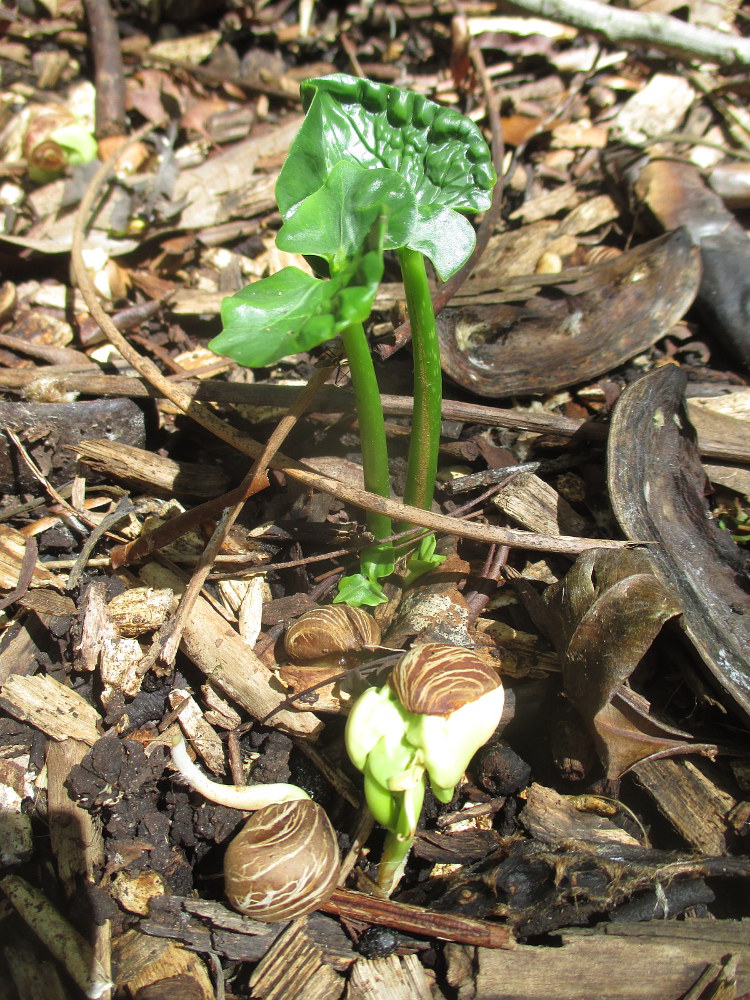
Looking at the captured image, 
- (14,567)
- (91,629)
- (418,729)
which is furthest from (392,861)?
(14,567)

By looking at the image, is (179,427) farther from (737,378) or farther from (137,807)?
(737,378)

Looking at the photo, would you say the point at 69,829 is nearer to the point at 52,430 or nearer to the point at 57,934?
the point at 57,934

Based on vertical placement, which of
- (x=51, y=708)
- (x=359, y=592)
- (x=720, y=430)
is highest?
(x=720, y=430)

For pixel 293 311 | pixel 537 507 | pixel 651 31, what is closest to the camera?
pixel 293 311

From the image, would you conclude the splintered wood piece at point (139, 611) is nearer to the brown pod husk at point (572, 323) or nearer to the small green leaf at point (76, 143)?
the brown pod husk at point (572, 323)

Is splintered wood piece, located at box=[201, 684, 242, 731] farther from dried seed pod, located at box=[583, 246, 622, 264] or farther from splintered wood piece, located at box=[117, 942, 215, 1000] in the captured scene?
dried seed pod, located at box=[583, 246, 622, 264]

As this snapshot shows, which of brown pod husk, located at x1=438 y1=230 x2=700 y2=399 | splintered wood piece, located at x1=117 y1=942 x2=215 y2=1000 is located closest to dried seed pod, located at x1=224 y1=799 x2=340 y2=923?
splintered wood piece, located at x1=117 y1=942 x2=215 y2=1000
